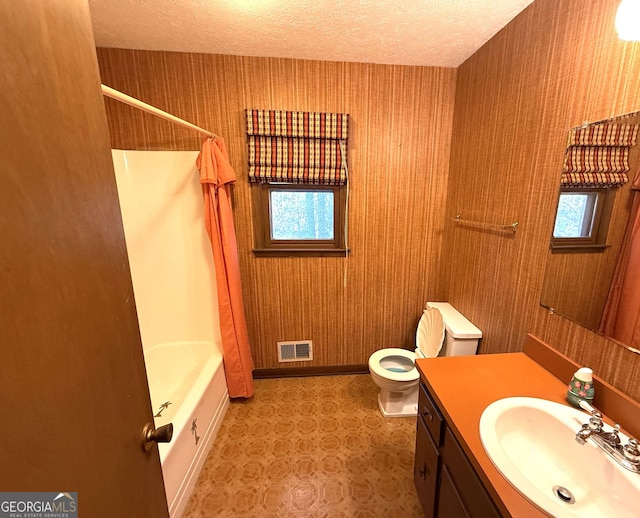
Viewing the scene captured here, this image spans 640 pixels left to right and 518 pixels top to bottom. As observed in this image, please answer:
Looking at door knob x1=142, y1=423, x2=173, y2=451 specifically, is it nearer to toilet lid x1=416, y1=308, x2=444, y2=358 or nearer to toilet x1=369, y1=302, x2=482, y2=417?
toilet x1=369, y1=302, x2=482, y2=417

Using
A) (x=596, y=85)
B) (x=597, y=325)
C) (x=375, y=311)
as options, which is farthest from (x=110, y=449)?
(x=375, y=311)

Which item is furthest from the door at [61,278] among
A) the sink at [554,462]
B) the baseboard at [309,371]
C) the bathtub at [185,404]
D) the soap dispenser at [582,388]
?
the baseboard at [309,371]

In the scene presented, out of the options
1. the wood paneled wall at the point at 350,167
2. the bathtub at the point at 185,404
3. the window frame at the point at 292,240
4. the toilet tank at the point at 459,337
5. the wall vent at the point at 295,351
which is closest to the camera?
the bathtub at the point at 185,404

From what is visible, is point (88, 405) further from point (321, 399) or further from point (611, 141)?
point (321, 399)

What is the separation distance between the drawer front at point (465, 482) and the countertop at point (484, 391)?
4 cm

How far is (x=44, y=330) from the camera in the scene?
45 cm

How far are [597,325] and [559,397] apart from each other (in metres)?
0.32

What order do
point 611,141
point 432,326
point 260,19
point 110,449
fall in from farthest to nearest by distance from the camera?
1. point 432,326
2. point 260,19
3. point 611,141
4. point 110,449

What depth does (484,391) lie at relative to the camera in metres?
1.16

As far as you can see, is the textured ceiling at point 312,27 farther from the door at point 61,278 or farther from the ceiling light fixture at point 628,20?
the door at point 61,278

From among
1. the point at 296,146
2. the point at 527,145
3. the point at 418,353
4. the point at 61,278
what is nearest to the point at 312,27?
the point at 296,146

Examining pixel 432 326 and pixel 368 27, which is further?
pixel 432 326

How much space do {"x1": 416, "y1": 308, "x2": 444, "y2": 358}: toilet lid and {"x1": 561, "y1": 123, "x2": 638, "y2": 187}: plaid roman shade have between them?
1.17 meters

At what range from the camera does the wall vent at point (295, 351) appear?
97.1 inches
